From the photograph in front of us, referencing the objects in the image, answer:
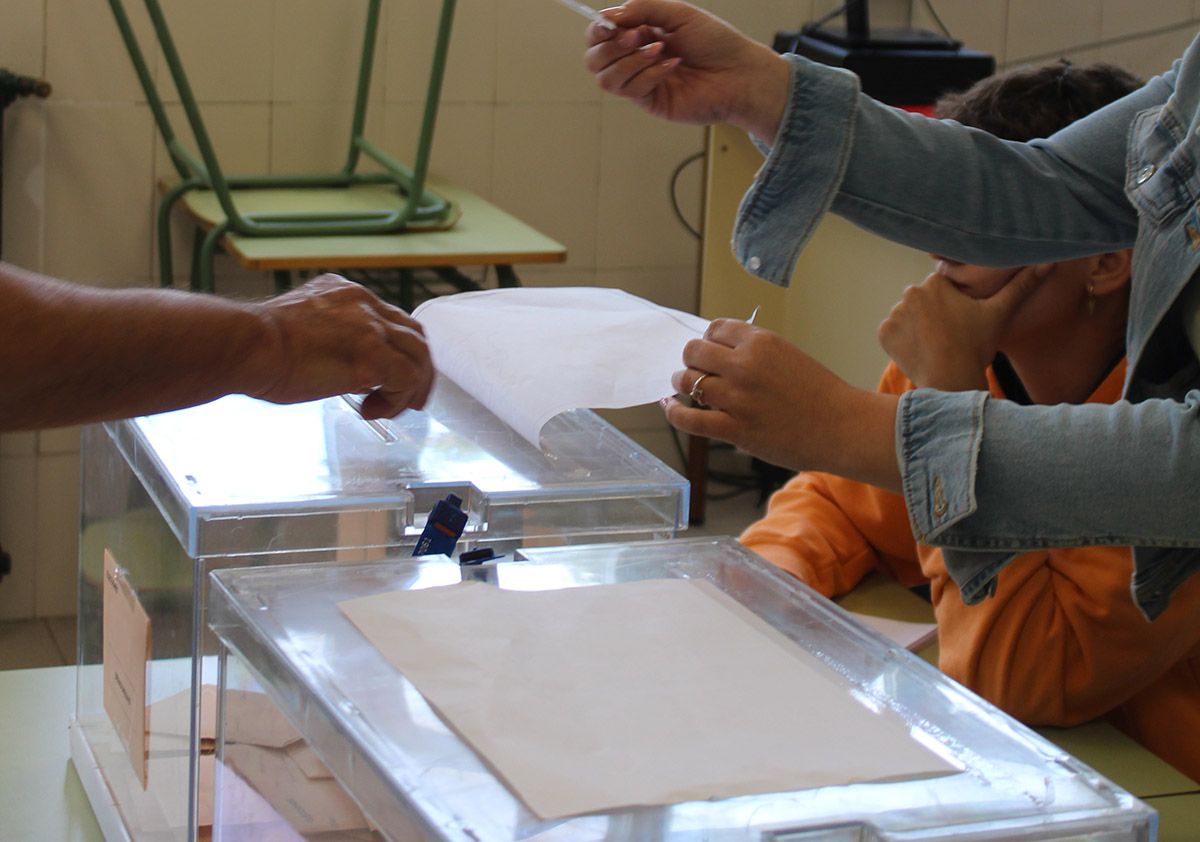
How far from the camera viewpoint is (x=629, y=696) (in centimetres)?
65

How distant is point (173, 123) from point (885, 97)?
1285 mm

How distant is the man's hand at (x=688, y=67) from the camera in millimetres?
1123

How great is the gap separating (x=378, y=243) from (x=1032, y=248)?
1321 millimetres

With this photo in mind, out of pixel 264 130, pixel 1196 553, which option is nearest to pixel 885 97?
pixel 264 130

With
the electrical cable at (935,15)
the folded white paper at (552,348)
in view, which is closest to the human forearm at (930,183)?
the folded white paper at (552,348)

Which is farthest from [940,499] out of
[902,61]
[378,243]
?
[902,61]

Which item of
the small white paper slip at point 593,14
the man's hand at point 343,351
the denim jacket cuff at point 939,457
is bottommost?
the denim jacket cuff at point 939,457

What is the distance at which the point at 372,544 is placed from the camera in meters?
0.81

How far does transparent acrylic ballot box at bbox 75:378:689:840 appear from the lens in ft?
2.55

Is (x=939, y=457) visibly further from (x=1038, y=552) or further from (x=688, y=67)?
(x=1038, y=552)

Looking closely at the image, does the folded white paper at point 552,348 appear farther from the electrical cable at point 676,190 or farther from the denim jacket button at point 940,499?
the electrical cable at point 676,190

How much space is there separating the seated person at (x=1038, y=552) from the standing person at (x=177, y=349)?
0.73 metres

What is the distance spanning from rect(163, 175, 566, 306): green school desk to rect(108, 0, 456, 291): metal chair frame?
2cm

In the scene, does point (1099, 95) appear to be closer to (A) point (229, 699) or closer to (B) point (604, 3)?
(A) point (229, 699)
